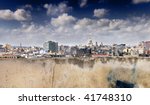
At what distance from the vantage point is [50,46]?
618 cm

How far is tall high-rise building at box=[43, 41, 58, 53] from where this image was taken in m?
6.09

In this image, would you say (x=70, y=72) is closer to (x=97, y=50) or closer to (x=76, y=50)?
(x=76, y=50)

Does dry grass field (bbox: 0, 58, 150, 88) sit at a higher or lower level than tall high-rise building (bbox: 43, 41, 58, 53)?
lower

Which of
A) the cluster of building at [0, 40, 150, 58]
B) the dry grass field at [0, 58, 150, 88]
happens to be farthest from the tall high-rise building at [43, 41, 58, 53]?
the dry grass field at [0, 58, 150, 88]

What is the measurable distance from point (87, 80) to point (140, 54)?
90 cm

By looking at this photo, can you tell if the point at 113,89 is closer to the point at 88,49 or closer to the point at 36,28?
the point at 88,49

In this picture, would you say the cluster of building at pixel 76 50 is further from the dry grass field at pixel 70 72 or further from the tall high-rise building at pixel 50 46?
the dry grass field at pixel 70 72

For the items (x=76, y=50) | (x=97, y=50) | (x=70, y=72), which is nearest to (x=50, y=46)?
(x=76, y=50)

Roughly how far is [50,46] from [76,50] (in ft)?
1.34

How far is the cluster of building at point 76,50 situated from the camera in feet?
20.0

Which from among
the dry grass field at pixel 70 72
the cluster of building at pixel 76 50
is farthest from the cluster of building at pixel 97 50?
the dry grass field at pixel 70 72

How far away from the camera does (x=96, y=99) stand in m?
5.59

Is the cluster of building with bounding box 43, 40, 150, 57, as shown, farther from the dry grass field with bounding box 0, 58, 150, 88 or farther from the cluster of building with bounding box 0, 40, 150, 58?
the dry grass field with bounding box 0, 58, 150, 88

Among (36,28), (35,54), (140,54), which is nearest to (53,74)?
(35,54)
